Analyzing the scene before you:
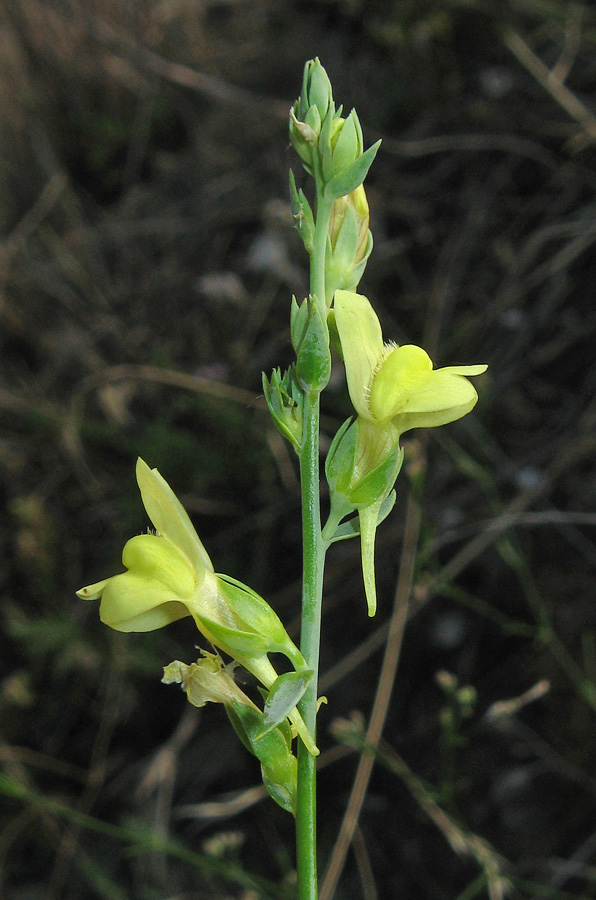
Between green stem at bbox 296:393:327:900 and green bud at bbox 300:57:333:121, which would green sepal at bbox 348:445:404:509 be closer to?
green stem at bbox 296:393:327:900

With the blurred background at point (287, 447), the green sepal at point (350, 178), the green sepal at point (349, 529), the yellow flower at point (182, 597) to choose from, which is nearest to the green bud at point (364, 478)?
the green sepal at point (349, 529)

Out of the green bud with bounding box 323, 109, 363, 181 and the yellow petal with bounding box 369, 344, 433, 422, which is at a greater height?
the green bud with bounding box 323, 109, 363, 181

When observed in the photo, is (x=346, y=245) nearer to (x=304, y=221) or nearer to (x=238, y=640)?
(x=304, y=221)

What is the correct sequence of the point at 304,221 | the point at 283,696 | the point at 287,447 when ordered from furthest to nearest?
the point at 287,447 < the point at 304,221 < the point at 283,696

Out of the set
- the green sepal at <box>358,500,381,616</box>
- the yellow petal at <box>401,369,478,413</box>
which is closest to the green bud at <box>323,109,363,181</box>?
the yellow petal at <box>401,369,478,413</box>

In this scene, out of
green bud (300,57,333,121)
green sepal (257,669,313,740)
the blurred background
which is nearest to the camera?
green sepal (257,669,313,740)

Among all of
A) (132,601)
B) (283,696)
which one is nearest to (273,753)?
(283,696)
